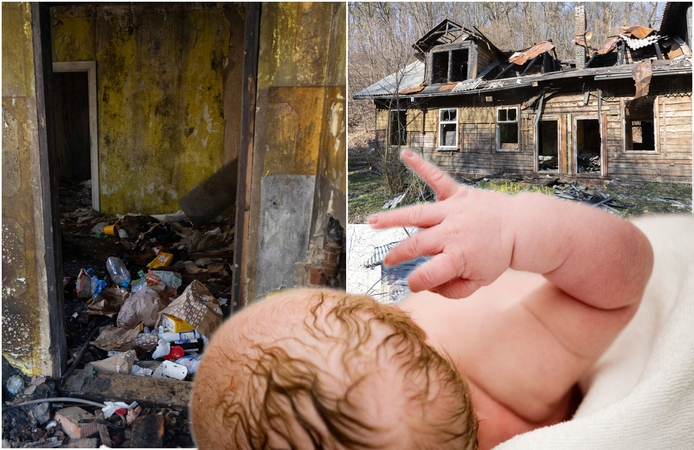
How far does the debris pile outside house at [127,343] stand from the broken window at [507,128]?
1859 mm

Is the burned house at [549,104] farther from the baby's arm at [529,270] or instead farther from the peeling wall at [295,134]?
the baby's arm at [529,270]

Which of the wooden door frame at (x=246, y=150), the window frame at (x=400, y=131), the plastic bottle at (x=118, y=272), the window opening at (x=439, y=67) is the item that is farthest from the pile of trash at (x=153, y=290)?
the window opening at (x=439, y=67)

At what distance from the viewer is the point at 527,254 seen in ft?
3.07

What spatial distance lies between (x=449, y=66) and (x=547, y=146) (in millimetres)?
578

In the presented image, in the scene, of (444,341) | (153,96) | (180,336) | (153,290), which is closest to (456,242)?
(444,341)

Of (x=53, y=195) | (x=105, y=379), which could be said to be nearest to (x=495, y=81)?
(x=53, y=195)

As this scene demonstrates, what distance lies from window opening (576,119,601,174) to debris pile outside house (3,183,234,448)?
210 centimetres

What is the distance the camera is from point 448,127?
2545mm

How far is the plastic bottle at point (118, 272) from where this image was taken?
3.76m

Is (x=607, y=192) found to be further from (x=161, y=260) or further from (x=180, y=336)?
(x=161, y=260)

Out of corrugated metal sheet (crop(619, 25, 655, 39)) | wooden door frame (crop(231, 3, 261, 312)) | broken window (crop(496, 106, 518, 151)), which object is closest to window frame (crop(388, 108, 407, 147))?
broken window (crop(496, 106, 518, 151))

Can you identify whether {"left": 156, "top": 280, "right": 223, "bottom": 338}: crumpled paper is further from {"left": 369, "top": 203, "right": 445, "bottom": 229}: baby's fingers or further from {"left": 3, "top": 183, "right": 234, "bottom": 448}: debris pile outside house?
{"left": 369, "top": 203, "right": 445, "bottom": 229}: baby's fingers

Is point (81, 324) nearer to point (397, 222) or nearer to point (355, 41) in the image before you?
point (355, 41)

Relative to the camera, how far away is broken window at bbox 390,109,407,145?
2.55 metres
